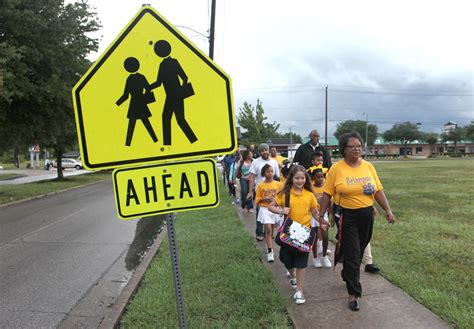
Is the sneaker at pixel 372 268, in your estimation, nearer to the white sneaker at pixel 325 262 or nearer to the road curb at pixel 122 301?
the white sneaker at pixel 325 262

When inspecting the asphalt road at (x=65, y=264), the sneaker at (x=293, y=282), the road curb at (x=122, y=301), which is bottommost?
the asphalt road at (x=65, y=264)

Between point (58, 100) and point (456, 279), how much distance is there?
1541 cm

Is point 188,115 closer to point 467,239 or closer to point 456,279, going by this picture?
point 456,279

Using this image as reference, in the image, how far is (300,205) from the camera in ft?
14.6

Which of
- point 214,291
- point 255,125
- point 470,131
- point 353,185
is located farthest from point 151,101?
point 470,131

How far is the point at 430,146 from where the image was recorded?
98062mm

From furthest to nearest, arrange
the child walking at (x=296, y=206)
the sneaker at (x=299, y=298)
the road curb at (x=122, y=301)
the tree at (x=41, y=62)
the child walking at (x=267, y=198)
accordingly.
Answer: the tree at (x=41, y=62), the child walking at (x=267, y=198), the child walking at (x=296, y=206), the sneaker at (x=299, y=298), the road curb at (x=122, y=301)

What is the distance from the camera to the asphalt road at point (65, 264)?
14.5 ft

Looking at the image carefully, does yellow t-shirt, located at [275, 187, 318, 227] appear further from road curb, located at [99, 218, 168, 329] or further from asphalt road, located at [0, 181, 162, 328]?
asphalt road, located at [0, 181, 162, 328]

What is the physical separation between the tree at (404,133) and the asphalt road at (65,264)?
281 feet

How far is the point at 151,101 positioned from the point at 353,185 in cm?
252

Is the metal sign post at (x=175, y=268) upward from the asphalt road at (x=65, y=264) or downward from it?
upward

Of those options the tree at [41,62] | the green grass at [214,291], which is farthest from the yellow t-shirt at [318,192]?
the tree at [41,62]

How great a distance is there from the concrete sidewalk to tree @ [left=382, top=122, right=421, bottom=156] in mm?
89325
